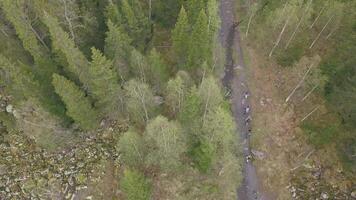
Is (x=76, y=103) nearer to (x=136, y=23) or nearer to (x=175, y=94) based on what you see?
(x=175, y=94)

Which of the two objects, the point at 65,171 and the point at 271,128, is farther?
the point at 271,128

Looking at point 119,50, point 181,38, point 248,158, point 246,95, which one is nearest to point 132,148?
point 119,50

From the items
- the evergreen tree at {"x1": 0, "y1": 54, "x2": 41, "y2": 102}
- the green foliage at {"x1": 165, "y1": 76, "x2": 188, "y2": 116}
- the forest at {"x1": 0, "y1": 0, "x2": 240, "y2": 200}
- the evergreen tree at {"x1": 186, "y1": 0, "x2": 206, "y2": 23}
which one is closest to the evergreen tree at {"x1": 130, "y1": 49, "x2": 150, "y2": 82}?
the forest at {"x1": 0, "y1": 0, "x2": 240, "y2": 200}

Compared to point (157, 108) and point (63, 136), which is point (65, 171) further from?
point (157, 108)

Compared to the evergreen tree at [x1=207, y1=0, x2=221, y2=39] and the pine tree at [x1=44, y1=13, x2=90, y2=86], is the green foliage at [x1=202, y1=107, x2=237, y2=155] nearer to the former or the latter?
the evergreen tree at [x1=207, y1=0, x2=221, y2=39]

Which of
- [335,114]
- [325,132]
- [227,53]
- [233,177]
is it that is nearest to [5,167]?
[233,177]

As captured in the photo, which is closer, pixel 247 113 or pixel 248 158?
pixel 248 158
